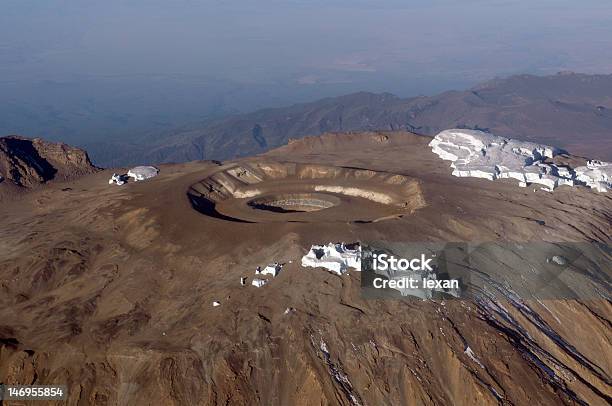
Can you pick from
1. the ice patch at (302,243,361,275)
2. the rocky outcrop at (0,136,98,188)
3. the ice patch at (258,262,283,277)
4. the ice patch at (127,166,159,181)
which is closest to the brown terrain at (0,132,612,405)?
the ice patch at (258,262,283,277)

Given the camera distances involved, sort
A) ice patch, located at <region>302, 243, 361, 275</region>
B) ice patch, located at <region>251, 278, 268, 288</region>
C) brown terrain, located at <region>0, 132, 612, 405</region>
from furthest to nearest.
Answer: ice patch, located at <region>302, 243, 361, 275</region>
ice patch, located at <region>251, 278, 268, 288</region>
brown terrain, located at <region>0, 132, 612, 405</region>

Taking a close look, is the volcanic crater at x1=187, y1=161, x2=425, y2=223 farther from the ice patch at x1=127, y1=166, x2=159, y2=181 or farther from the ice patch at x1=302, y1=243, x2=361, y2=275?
the ice patch at x1=302, y1=243, x2=361, y2=275

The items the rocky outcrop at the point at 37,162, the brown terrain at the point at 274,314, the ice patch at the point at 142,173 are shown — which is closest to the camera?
the brown terrain at the point at 274,314

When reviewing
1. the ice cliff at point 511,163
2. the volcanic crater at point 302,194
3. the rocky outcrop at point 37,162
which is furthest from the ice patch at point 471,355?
the rocky outcrop at point 37,162

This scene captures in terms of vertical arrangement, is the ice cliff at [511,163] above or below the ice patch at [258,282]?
below

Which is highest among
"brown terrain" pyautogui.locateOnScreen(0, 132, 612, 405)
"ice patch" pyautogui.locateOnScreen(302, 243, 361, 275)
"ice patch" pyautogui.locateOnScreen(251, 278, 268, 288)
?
"ice patch" pyautogui.locateOnScreen(302, 243, 361, 275)

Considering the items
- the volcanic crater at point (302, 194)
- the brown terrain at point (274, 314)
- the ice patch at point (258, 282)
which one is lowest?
the volcanic crater at point (302, 194)

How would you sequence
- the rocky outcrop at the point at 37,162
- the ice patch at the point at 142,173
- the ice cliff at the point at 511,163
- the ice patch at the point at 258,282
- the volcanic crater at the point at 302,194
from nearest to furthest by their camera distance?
the ice patch at the point at 258,282, the volcanic crater at the point at 302,194, the ice cliff at the point at 511,163, the ice patch at the point at 142,173, the rocky outcrop at the point at 37,162

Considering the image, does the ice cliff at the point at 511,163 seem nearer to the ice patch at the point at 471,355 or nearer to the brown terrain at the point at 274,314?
the brown terrain at the point at 274,314
